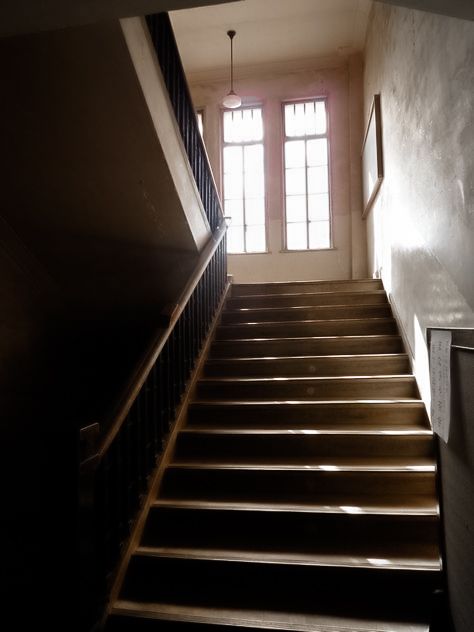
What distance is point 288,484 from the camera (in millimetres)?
2383

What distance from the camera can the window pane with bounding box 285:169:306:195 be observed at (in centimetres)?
667

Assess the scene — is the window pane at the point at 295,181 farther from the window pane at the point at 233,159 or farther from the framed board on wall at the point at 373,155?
the framed board on wall at the point at 373,155

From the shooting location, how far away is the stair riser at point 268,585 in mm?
1831

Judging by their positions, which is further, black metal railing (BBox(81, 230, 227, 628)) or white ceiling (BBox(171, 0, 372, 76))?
white ceiling (BBox(171, 0, 372, 76))

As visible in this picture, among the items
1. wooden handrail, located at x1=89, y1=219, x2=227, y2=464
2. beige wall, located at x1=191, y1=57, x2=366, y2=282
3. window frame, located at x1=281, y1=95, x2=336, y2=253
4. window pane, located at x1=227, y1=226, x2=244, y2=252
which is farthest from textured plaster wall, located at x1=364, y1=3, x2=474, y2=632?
window pane, located at x1=227, y1=226, x2=244, y2=252

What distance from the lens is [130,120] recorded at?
2.49 m

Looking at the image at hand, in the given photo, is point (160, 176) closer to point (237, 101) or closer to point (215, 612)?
point (215, 612)

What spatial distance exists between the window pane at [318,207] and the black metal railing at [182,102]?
278 centimetres

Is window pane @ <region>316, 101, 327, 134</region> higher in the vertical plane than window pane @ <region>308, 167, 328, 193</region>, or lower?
higher

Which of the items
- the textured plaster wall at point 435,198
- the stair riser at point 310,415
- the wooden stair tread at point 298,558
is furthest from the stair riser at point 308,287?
the wooden stair tread at point 298,558

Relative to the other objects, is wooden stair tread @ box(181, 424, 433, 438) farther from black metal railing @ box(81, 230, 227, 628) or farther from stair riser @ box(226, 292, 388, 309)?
stair riser @ box(226, 292, 388, 309)

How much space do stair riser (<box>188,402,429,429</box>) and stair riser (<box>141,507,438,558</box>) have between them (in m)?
0.74

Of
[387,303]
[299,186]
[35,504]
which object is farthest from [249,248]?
[35,504]

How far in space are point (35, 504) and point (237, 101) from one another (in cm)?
523
